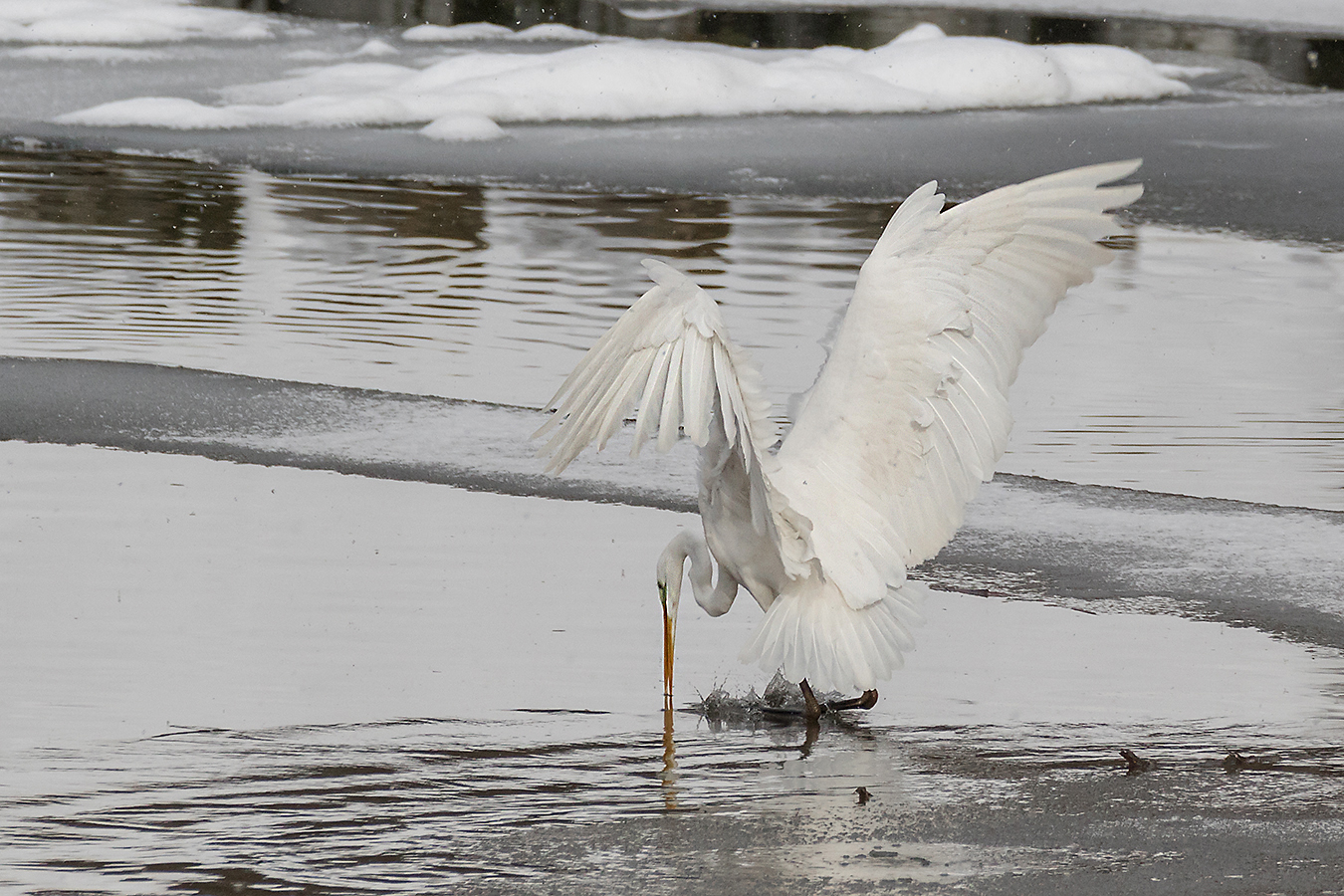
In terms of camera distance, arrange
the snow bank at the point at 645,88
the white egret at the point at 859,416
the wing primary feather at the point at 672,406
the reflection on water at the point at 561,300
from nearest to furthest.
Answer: the wing primary feather at the point at 672,406 < the white egret at the point at 859,416 < the reflection on water at the point at 561,300 < the snow bank at the point at 645,88

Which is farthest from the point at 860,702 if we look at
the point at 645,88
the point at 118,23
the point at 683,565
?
the point at 118,23

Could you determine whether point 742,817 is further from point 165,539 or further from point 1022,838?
point 165,539

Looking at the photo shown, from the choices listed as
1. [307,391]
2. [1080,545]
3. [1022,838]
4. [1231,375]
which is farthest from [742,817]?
[1231,375]

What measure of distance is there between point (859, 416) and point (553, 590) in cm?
130

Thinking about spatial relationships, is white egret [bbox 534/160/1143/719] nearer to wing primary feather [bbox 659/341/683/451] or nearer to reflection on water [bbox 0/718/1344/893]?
wing primary feather [bbox 659/341/683/451]

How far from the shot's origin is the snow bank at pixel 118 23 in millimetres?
24109

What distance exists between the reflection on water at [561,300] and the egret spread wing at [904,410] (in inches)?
14.6

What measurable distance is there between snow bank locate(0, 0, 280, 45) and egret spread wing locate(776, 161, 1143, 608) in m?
19.5

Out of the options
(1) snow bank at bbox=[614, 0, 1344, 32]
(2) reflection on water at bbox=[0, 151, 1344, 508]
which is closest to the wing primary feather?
(2) reflection on water at bbox=[0, 151, 1344, 508]

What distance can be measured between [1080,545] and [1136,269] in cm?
661

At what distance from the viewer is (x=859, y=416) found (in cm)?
601

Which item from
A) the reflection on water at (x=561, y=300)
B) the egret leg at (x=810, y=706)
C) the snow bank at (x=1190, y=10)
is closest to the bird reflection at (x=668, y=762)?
the egret leg at (x=810, y=706)

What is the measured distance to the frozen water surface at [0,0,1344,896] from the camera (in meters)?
4.67

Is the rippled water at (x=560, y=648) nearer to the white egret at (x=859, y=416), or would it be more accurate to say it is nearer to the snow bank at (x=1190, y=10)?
the white egret at (x=859, y=416)
